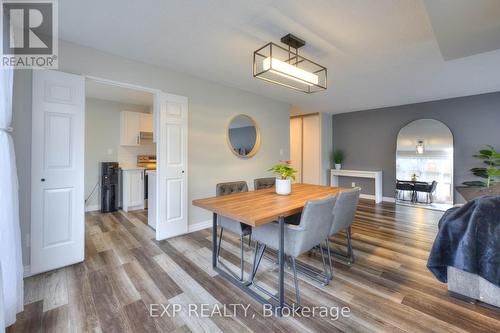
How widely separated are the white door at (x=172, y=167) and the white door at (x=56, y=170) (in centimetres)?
86

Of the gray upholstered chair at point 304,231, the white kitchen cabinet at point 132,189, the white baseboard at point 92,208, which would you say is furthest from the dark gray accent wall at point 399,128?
the white baseboard at point 92,208

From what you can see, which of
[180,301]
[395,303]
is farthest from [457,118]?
[180,301]

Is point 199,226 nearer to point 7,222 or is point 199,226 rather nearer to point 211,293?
point 211,293

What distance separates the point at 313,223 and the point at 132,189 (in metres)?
4.00

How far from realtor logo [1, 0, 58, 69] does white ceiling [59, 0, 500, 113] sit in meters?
0.10

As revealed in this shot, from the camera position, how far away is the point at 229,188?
8.88 ft

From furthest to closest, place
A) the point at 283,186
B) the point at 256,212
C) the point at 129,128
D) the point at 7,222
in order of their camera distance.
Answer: the point at 129,128 → the point at 283,186 → the point at 256,212 → the point at 7,222

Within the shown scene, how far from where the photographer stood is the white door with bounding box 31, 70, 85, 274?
7.06ft

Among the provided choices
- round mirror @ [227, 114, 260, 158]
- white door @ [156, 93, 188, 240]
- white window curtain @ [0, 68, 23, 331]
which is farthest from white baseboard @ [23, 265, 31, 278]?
round mirror @ [227, 114, 260, 158]

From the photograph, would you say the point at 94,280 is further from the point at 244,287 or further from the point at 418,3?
the point at 418,3

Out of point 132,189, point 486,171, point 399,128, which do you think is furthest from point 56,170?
point 486,171

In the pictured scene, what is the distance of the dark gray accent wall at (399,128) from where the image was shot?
4.28 meters

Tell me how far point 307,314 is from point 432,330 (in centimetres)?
80

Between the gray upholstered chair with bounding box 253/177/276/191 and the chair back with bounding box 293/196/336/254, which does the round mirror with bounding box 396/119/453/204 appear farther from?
the chair back with bounding box 293/196/336/254
